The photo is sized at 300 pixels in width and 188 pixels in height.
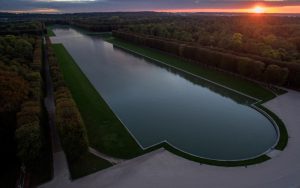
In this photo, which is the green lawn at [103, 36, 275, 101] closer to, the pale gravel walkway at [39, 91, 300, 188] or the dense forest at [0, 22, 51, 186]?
the pale gravel walkway at [39, 91, 300, 188]

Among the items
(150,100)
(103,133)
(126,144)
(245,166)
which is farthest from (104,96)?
(245,166)

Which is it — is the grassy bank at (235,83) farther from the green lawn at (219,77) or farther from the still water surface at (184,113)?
the still water surface at (184,113)

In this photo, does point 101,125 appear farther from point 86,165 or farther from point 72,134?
point 72,134

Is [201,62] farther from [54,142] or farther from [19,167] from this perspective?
[19,167]

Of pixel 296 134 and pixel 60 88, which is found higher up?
pixel 60 88

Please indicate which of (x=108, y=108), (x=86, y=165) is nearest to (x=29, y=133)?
(x=86, y=165)
